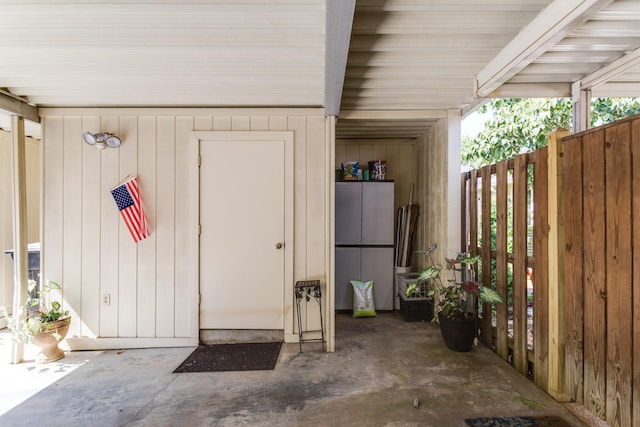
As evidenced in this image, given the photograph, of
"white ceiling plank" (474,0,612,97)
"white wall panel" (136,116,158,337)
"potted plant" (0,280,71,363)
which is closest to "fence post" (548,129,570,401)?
"white ceiling plank" (474,0,612,97)

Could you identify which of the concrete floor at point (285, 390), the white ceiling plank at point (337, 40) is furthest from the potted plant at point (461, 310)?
the white ceiling plank at point (337, 40)

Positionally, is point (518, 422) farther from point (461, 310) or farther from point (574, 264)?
point (461, 310)

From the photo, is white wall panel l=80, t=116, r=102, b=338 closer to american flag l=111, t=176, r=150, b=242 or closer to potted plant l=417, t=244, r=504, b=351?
american flag l=111, t=176, r=150, b=242

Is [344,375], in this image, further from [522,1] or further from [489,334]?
[522,1]

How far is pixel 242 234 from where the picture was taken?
11.2ft

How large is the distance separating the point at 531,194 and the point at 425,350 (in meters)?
1.74

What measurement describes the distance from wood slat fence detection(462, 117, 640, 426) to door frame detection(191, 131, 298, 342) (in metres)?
1.95

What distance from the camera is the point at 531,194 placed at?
2.64 metres

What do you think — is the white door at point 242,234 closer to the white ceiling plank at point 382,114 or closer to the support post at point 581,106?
the white ceiling plank at point 382,114

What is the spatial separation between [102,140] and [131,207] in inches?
28.1

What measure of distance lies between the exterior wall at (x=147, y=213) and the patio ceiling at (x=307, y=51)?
8.1 inches

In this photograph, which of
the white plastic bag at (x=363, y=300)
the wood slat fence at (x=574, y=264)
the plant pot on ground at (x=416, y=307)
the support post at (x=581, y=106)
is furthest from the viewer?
the white plastic bag at (x=363, y=300)

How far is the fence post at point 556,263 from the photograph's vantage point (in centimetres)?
228

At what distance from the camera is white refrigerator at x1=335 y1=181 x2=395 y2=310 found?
15.1 ft
